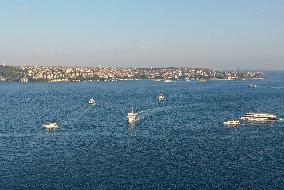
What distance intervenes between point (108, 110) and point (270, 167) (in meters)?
82.5

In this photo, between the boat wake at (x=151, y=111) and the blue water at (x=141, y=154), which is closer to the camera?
the blue water at (x=141, y=154)

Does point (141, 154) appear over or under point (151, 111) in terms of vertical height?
over

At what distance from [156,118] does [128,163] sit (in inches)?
2132

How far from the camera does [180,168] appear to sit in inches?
2544

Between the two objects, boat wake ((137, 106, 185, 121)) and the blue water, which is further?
boat wake ((137, 106, 185, 121))

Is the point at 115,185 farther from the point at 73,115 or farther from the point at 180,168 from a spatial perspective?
the point at 73,115

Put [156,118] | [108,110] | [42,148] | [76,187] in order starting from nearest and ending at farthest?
[76,187], [42,148], [156,118], [108,110]

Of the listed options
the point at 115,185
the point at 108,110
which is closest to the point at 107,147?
the point at 115,185

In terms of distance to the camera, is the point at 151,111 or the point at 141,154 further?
the point at 151,111

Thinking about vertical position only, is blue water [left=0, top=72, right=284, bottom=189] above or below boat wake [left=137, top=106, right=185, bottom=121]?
above

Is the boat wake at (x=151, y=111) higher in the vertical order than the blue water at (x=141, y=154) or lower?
lower

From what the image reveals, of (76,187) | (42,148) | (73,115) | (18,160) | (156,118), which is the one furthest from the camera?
Answer: (73,115)

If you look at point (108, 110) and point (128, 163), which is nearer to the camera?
point (128, 163)

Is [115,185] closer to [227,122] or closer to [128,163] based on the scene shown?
[128,163]
